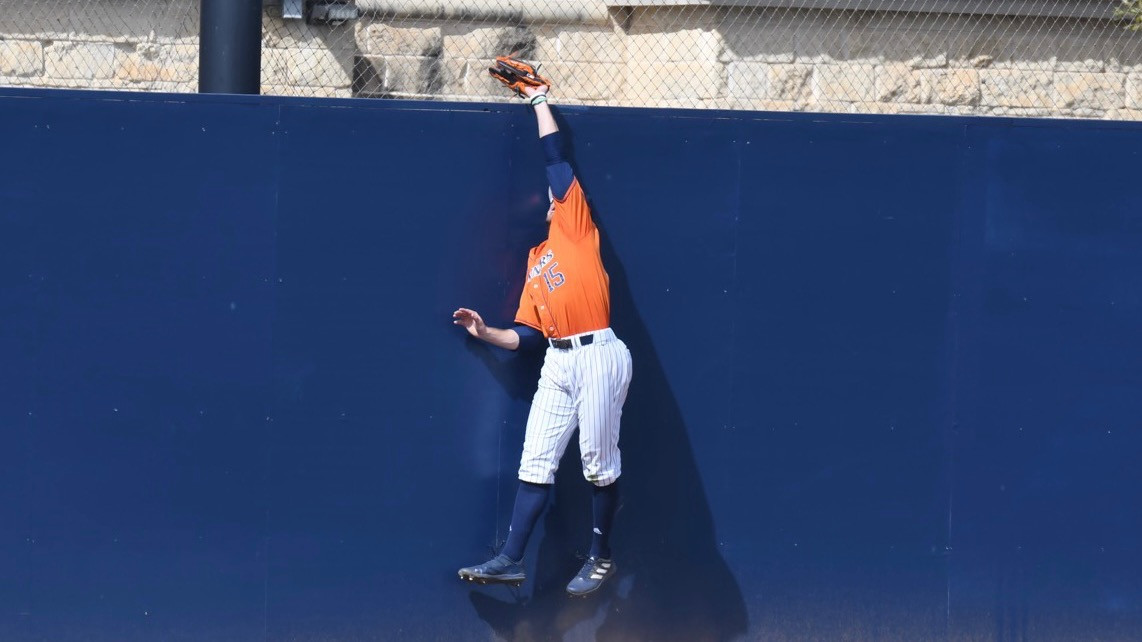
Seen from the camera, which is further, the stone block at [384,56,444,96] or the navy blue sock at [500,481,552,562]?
the stone block at [384,56,444,96]

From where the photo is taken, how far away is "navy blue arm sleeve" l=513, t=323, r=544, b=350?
5.12m

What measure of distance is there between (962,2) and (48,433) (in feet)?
18.1

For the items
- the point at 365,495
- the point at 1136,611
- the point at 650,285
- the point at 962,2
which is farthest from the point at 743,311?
the point at 962,2

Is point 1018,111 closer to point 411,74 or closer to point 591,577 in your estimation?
point 411,74

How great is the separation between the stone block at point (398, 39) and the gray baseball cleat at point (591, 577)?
11.7ft

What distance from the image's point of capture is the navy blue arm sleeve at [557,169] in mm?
5055

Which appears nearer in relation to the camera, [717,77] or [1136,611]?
[1136,611]

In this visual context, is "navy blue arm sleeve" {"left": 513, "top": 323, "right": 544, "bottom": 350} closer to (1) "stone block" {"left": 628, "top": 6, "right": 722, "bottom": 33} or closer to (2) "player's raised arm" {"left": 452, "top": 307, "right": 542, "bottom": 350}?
(2) "player's raised arm" {"left": 452, "top": 307, "right": 542, "bottom": 350}

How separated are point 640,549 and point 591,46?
11.3ft

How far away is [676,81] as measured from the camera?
7.63m

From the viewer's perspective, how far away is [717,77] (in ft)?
24.7

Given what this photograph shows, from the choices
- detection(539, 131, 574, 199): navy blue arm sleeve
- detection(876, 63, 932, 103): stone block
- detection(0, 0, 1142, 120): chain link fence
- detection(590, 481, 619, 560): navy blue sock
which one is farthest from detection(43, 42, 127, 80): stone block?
detection(876, 63, 932, 103): stone block

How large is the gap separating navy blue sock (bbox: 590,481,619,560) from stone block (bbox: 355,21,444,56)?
3.41 m

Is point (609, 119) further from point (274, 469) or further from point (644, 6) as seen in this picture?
point (644, 6)
